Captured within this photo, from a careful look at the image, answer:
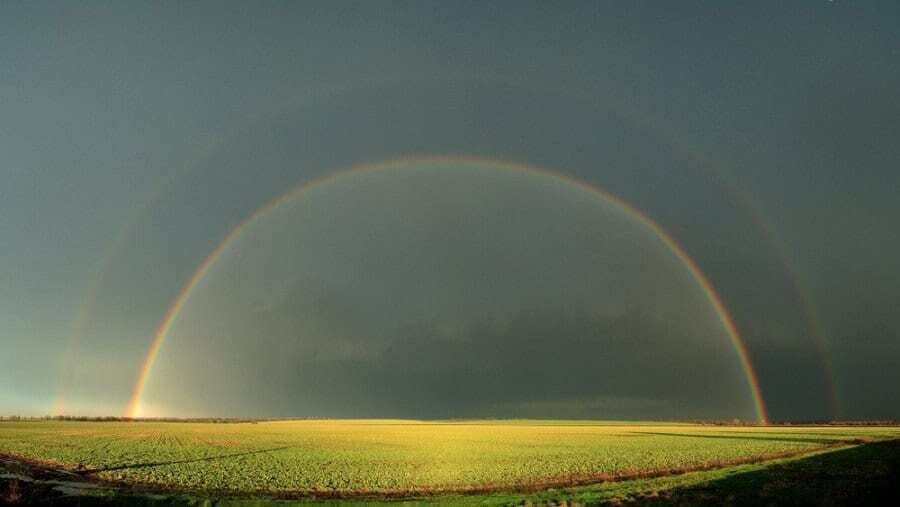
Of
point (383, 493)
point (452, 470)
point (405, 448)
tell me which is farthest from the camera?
point (405, 448)

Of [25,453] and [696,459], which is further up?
[25,453]

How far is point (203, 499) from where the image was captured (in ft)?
113

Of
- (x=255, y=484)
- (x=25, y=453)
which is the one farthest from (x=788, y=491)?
(x=25, y=453)

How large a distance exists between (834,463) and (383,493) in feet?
120

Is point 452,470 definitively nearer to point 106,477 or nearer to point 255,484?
point 255,484

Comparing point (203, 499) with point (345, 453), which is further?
point (345, 453)

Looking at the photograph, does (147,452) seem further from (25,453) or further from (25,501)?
(25,501)

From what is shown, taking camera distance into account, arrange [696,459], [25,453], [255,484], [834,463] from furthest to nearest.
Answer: [25,453], [696,459], [834,463], [255,484]

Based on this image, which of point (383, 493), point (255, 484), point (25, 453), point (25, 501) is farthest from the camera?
point (25, 453)

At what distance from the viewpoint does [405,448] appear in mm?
66750

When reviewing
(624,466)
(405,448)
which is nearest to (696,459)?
(624,466)

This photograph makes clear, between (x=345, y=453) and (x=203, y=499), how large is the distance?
25932 mm

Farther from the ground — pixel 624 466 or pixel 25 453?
pixel 25 453

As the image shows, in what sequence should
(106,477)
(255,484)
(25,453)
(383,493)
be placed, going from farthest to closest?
(25,453)
(106,477)
(255,484)
(383,493)
